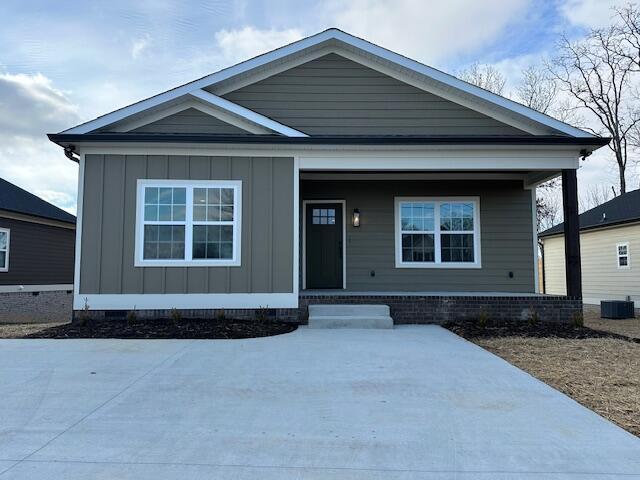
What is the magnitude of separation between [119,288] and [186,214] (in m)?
1.78

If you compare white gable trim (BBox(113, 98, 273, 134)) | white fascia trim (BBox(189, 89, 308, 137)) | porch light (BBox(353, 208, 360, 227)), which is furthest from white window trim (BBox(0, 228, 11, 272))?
porch light (BBox(353, 208, 360, 227))

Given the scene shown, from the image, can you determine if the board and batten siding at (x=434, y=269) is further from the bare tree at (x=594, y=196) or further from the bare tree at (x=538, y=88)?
the bare tree at (x=594, y=196)

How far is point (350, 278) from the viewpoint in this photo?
10.7 m

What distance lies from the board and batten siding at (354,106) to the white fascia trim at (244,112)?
56 cm

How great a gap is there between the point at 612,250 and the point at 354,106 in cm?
1218

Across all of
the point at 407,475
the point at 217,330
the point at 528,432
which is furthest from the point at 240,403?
the point at 217,330

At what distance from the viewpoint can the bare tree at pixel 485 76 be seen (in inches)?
1029

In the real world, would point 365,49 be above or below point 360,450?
above

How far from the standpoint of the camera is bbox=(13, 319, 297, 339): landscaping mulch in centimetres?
739

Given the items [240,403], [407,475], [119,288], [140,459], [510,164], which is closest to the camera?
[407,475]

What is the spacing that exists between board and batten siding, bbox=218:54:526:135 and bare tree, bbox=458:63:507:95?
18.1 m

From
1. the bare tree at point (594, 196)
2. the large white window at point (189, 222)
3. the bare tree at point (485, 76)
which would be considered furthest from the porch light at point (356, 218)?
the bare tree at point (594, 196)

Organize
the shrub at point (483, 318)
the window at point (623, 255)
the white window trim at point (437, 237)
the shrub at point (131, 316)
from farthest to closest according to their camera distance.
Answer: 1. the window at point (623, 255)
2. the white window trim at point (437, 237)
3. the shrub at point (483, 318)
4. the shrub at point (131, 316)

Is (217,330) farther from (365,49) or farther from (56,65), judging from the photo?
(56,65)
